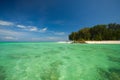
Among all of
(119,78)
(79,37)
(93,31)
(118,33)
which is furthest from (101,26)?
(119,78)

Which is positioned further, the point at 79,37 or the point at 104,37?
the point at 79,37

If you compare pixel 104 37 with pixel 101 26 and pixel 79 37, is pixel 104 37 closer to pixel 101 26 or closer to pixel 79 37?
pixel 101 26

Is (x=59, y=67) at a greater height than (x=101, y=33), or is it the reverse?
(x=101, y=33)

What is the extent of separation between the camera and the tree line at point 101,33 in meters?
36.9

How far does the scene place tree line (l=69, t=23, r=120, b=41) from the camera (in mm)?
36881

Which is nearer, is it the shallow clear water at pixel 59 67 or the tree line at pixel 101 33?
the shallow clear water at pixel 59 67

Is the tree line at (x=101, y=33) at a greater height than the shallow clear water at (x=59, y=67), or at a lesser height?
greater

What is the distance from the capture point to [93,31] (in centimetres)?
4119

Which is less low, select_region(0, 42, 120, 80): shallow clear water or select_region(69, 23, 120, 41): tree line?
select_region(69, 23, 120, 41): tree line

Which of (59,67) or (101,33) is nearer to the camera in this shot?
(59,67)

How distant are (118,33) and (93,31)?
831cm

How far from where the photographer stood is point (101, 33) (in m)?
38.7

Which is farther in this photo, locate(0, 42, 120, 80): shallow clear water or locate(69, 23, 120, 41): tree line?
locate(69, 23, 120, 41): tree line

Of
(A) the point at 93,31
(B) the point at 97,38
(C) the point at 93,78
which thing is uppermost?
(A) the point at 93,31
